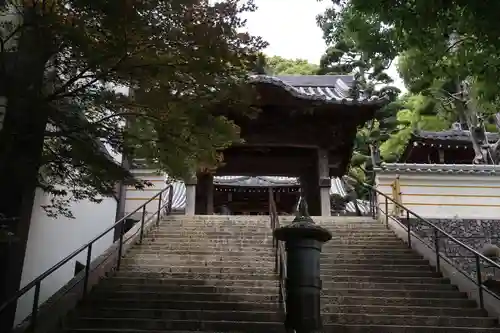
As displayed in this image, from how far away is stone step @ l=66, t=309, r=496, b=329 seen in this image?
6570 mm

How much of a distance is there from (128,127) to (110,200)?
7.03m

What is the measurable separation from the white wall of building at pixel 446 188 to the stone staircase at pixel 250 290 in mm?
2854

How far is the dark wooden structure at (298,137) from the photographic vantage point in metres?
12.9

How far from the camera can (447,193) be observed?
13523 millimetres

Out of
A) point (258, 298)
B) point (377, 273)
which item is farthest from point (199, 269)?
point (377, 273)

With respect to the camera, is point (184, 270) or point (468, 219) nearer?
point (184, 270)

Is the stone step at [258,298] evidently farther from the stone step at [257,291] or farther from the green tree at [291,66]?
the green tree at [291,66]

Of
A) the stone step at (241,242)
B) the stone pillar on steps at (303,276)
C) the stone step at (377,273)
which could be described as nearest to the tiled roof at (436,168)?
the stone step at (241,242)

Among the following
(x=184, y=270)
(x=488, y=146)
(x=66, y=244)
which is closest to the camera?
(x=184, y=270)

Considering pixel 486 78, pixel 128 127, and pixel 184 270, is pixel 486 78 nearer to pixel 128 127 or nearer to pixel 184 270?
pixel 128 127

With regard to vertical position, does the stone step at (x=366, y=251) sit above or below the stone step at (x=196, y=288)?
above

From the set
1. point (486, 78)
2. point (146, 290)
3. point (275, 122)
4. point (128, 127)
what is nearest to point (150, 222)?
point (146, 290)

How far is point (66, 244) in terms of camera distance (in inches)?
361

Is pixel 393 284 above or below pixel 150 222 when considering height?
below
